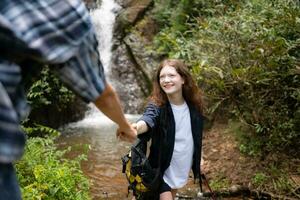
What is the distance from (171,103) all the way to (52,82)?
A: 523 cm

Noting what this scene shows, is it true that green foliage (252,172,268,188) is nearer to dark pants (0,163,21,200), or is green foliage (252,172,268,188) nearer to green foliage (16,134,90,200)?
green foliage (16,134,90,200)

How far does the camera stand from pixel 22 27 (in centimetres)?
116

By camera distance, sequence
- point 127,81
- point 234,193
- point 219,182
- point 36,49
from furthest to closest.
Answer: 1. point 127,81
2. point 219,182
3. point 234,193
4. point 36,49

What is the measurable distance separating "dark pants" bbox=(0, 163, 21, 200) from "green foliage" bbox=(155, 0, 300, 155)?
14.6 feet

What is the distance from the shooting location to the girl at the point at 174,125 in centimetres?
377

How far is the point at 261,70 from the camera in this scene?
5.41m

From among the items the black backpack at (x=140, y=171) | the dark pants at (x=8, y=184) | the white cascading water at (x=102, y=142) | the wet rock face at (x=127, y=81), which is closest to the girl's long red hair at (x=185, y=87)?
the black backpack at (x=140, y=171)

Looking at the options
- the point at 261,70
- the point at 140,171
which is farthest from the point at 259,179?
the point at 140,171

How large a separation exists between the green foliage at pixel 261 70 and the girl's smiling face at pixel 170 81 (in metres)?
1.65

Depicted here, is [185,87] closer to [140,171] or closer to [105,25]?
[140,171]

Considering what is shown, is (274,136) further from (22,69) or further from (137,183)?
(22,69)

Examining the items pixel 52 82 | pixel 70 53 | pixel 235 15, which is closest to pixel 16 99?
pixel 70 53

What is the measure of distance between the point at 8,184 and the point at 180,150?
280 centimetres

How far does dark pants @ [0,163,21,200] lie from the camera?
1176 mm
